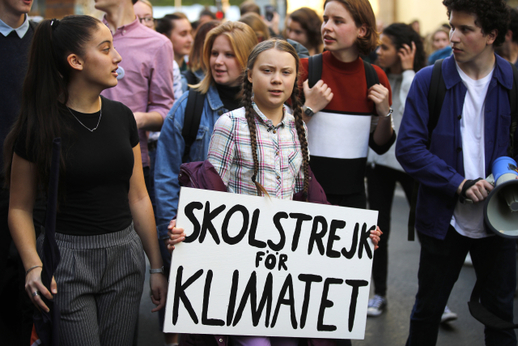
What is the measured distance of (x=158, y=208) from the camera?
114 inches

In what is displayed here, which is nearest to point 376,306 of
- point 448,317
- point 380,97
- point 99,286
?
point 448,317

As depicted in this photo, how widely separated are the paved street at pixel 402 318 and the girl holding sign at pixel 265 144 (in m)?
1.73

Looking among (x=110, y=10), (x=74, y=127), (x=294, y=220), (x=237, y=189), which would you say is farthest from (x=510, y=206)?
(x=110, y=10)

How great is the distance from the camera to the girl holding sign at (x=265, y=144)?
2436mm

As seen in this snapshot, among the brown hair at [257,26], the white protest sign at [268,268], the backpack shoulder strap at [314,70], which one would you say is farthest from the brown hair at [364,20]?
the brown hair at [257,26]

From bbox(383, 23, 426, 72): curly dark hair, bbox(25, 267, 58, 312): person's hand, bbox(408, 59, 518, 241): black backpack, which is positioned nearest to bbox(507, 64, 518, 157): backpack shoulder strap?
bbox(408, 59, 518, 241): black backpack

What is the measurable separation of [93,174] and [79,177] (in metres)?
0.06

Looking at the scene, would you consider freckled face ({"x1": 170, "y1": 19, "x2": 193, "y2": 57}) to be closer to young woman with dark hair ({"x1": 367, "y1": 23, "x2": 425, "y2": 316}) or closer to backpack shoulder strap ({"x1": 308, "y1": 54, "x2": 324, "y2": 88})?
young woman with dark hair ({"x1": 367, "y1": 23, "x2": 425, "y2": 316})

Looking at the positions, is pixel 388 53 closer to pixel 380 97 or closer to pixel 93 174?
pixel 380 97

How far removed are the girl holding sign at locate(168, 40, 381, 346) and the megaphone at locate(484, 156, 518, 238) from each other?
0.62m

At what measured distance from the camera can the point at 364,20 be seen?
10.1 ft

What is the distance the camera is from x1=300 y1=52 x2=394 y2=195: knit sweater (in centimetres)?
307

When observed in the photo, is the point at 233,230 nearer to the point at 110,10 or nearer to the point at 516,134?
the point at 516,134

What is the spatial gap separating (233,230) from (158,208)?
795mm
